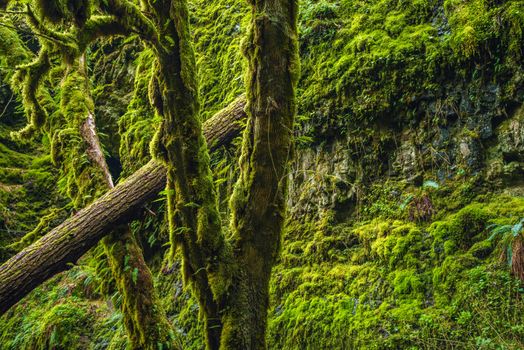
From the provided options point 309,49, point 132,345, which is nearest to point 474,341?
point 132,345

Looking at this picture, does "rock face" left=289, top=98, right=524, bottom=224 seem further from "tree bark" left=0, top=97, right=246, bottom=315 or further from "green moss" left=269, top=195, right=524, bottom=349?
"tree bark" left=0, top=97, right=246, bottom=315

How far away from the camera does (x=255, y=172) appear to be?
107 inches

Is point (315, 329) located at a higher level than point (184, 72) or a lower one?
lower

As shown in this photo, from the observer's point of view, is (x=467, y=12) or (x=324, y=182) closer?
(x=467, y=12)

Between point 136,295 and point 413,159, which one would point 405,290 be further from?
point 136,295

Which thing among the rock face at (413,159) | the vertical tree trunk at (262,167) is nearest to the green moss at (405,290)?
the rock face at (413,159)

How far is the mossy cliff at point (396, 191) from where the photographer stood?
10.8 ft

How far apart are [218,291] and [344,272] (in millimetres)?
1879

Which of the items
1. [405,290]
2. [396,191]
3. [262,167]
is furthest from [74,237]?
[396,191]

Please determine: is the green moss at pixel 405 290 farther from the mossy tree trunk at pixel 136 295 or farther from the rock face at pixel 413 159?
the mossy tree trunk at pixel 136 295

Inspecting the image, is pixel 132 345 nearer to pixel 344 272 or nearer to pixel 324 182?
pixel 344 272

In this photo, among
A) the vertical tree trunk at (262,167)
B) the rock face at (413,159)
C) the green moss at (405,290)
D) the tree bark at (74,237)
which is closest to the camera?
the vertical tree trunk at (262,167)

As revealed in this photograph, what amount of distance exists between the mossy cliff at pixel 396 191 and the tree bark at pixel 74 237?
70 cm

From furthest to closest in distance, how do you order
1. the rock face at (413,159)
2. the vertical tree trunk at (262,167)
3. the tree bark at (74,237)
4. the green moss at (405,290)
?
1. the rock face at (413,159)
2. the tree bark at (74,237)
3. the green moss at (405,290)
4. the vertical tree trunk at (262,167)
